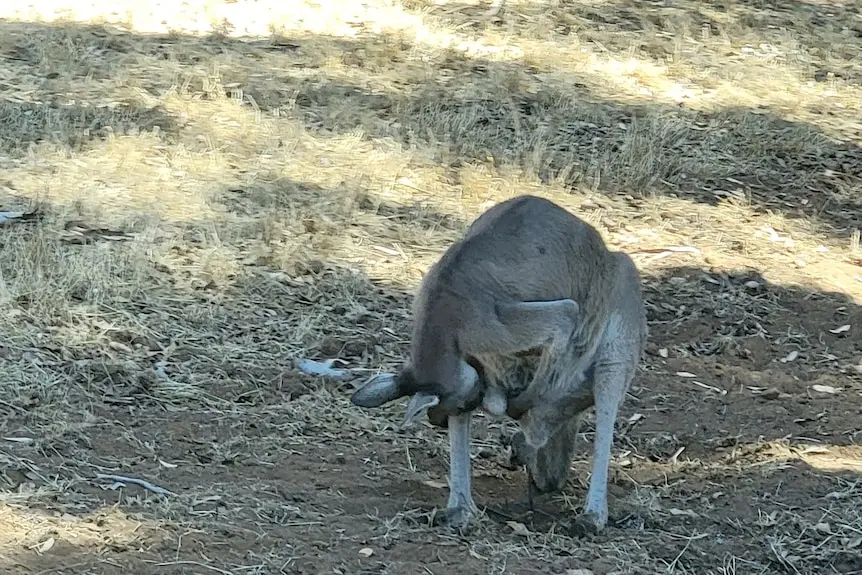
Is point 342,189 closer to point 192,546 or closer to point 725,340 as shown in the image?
point 725,340

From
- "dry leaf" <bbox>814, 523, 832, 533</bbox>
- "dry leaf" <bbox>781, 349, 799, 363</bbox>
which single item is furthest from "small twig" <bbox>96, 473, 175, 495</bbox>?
"dry leaf" <bbox>781, 349, 799, 363</bbox>

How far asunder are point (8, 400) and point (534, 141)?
196 inches

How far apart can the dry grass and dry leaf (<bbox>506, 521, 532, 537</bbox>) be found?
0.03 metres

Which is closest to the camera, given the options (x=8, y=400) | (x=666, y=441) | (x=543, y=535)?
(x=543, y=535)

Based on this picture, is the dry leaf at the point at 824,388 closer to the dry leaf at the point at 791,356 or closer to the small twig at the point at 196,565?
the dry leaf at the point at 791,356

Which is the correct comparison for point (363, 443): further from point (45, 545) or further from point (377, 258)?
point (377, 258)

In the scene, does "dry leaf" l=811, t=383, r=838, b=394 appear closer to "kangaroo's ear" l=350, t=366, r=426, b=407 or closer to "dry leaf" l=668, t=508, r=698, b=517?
"dry leaf" l=668, t=508, r=698, b=517

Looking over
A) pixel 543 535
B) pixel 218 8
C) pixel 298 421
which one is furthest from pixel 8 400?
pixel 218 8

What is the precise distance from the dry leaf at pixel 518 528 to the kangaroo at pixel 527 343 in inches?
6.9

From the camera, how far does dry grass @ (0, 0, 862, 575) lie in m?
4.66

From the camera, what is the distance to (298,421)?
5.65 m

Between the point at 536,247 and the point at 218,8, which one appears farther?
the point at 218,8

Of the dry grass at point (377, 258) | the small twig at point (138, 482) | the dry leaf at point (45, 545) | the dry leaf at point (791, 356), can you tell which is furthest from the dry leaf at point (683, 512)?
the dry leaf at point (45, 545)

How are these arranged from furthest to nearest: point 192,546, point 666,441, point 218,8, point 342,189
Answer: point 218,8 → point 342,189 → point 666,441 → point 192,546
